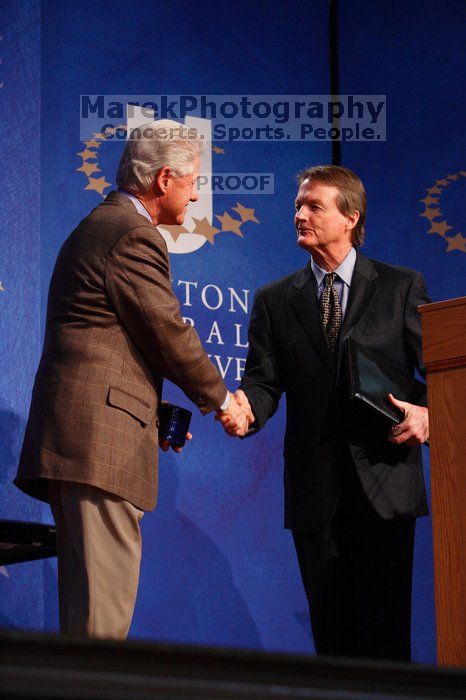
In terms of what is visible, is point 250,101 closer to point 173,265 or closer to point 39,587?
point 173,265

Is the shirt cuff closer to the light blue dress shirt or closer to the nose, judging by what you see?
the light blue dress shirt

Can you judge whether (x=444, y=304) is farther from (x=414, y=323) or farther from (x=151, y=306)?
(x=414, y=323)

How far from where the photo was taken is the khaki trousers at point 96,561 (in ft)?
6.66

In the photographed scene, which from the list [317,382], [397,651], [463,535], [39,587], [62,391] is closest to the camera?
[463,535]

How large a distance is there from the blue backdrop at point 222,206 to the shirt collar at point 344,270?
2.06 ft

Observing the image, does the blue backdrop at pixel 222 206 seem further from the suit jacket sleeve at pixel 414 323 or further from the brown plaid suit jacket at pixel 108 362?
the brown plaid suit jacket at pixel 108 362

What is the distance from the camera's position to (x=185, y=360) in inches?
87.4

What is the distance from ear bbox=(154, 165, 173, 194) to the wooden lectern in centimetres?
100

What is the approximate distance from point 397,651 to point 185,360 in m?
0.99

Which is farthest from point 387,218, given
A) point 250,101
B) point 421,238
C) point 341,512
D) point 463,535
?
point 463,535

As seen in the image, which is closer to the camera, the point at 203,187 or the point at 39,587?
the point at 39,587

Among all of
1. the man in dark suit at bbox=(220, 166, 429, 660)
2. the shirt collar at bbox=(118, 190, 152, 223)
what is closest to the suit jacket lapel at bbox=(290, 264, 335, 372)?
the man in dark suit at bbox=(220, 166, 429, 660)

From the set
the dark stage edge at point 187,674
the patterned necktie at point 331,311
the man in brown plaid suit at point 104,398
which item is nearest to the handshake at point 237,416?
the man in brown plaid suit at point 104,398

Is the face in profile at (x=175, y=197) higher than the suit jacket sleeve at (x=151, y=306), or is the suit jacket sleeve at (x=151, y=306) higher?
the face in profile at (x=175, y=197)
